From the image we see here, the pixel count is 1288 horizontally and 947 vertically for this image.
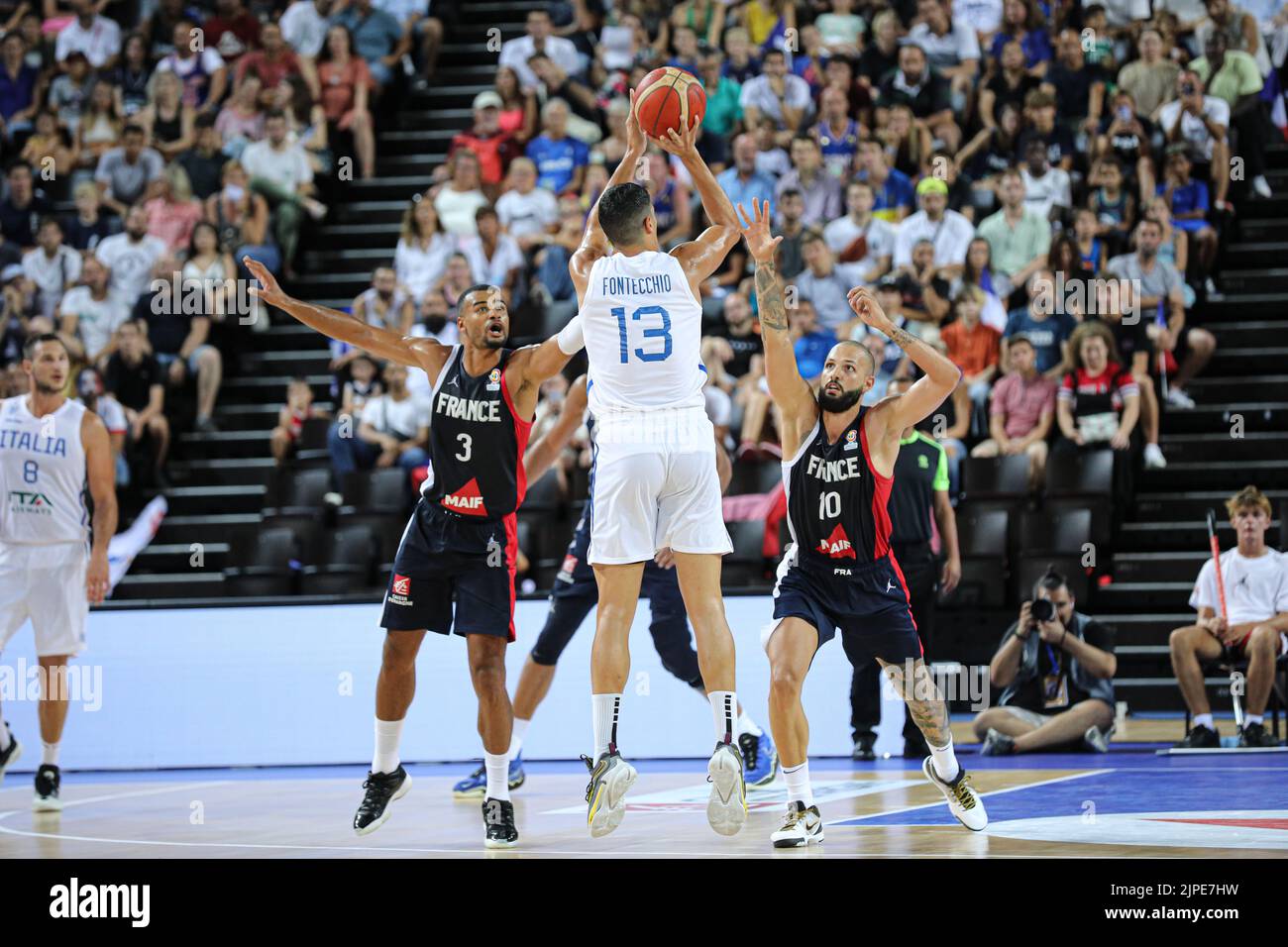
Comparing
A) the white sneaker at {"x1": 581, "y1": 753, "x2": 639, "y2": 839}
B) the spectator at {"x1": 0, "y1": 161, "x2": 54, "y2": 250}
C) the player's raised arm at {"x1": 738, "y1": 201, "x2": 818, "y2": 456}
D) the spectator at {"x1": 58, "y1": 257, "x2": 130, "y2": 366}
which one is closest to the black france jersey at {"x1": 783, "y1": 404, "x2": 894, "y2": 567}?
the player's raised arm at {"x1": 738, "y1": 201, "x2": 818, "y2": 456}

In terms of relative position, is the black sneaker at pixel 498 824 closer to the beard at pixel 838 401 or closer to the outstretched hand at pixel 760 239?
the beard at pixel 838 401

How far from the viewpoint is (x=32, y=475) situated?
923 cm

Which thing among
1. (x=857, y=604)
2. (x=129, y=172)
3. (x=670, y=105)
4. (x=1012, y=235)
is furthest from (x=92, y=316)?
(x=857, y=604)

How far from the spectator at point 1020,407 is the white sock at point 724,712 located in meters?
6.72

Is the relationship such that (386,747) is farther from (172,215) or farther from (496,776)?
(172,215)

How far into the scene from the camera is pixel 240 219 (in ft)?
53.5

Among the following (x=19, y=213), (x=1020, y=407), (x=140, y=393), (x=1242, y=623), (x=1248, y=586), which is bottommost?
(x=1242, y=623)

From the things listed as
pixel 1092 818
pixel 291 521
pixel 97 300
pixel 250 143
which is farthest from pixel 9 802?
pixel 250 143

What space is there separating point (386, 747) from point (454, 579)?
2.54 feet

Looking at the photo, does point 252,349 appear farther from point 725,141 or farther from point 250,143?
point 725,141

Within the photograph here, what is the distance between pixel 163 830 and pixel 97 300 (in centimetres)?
936

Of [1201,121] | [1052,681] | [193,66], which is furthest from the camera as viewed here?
[193,66]

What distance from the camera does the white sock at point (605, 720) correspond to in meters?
6.61

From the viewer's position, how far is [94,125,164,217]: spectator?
17.2 m
